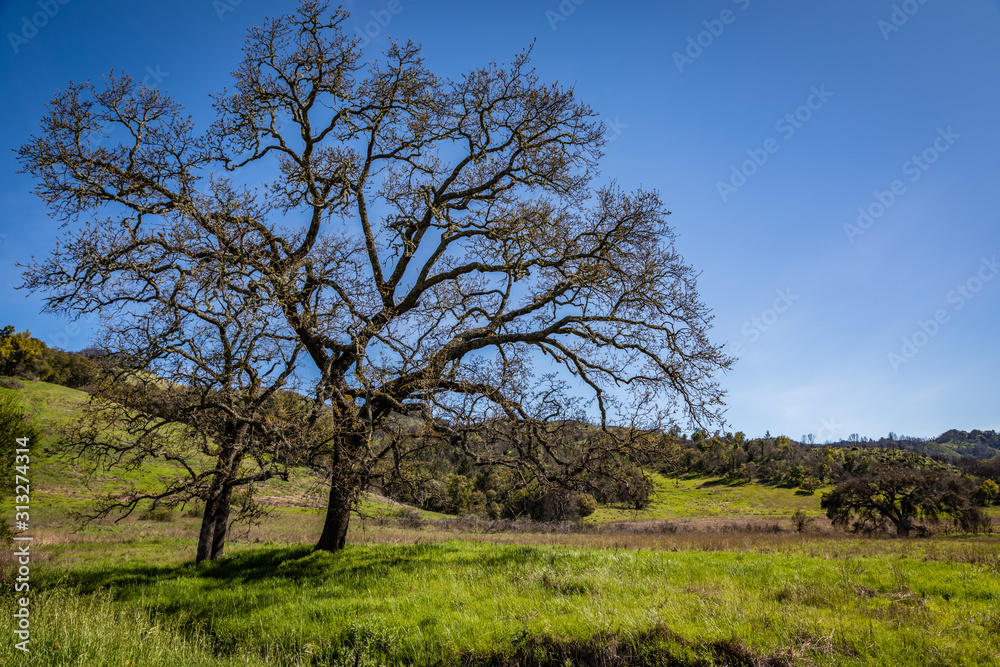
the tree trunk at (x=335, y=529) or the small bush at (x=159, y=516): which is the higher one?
the tree trunk at (x=335, y=529)

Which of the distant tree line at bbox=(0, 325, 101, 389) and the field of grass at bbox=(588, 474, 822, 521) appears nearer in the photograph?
the distant tree line at bbox=(0, 325, 101, 389)

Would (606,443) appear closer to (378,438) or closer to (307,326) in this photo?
(378,438)

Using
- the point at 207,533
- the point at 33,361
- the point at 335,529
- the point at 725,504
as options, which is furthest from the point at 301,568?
the point at 725,504

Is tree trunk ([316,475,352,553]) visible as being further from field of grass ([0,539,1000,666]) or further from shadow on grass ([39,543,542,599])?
field of grass ([0,539,1000,666])

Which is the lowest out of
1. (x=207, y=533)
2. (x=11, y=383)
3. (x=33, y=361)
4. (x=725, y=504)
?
(x=725, y=504)

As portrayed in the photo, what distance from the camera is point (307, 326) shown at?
9.69 metres

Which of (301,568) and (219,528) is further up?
(219,528)

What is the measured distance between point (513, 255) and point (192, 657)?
9864mm

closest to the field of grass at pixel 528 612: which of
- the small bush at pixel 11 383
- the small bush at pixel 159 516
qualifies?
the small bush at pixel 159 516

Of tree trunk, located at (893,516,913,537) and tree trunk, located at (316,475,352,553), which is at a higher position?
tree trunk, located at (316,475,352,553)

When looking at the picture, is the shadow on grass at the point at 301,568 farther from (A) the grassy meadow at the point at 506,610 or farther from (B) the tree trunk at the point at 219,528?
(B) the tree trunk at the point at 219,528

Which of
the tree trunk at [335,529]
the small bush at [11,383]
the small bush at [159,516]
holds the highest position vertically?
the small bush at [11,383]

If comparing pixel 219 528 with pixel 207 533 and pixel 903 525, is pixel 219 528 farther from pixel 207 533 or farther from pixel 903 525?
pixel 903 525

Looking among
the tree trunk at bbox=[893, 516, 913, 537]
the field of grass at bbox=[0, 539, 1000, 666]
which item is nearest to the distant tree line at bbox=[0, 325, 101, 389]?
the field of grass at bbox=[0, 539, 1000, 666]
